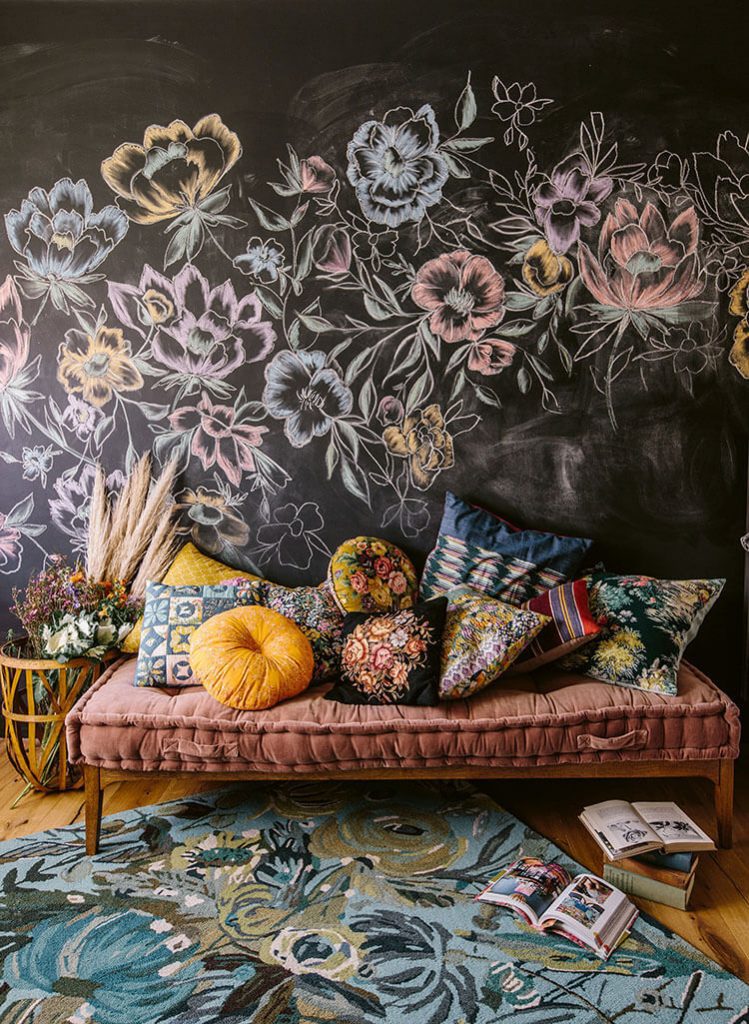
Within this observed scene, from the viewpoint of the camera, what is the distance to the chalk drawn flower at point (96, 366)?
3.35 meters

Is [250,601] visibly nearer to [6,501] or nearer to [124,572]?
[124,572]

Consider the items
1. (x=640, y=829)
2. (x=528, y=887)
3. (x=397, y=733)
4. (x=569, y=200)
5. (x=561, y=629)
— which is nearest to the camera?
(x=528, y=887)

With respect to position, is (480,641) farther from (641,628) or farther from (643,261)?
(643,261)

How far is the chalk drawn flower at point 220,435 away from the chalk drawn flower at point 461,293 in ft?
2.86

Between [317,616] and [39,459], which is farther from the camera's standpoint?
[39,459]

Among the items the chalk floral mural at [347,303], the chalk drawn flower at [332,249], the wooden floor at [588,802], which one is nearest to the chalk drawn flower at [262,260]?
the chalk floral mural at [347,303]

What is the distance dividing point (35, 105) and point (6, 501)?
1.65 metres

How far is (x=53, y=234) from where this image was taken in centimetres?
333

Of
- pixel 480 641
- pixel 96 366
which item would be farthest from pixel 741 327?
pixel 96 366

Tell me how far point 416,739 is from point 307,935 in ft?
2.16

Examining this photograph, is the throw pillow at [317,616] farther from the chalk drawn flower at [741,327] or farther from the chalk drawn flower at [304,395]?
the chalk drawn flower at [741,327]

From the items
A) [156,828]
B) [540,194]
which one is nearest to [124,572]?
[156,828]

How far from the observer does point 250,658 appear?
263 centimetres

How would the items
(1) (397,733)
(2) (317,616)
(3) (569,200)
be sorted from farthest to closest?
(3) (569,200), (2) (317,616), (1) (397,733)
